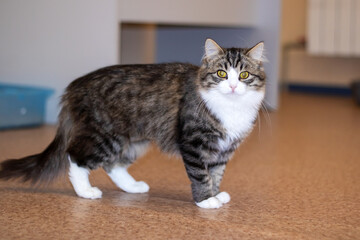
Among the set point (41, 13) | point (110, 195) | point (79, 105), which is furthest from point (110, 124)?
point (41, 13)

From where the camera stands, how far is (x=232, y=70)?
1.87 m

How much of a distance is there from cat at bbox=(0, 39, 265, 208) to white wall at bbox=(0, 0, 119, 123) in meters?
1.13

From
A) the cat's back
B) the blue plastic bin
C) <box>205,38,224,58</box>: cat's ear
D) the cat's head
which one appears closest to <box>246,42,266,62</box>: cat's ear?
the cat's head

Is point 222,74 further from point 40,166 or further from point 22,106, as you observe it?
point 22,106

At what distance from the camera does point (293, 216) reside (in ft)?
6.13

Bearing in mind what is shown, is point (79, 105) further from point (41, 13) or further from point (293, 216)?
point (41, 13)

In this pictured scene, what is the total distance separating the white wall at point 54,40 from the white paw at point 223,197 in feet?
4.56

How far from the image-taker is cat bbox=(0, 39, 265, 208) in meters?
1.89

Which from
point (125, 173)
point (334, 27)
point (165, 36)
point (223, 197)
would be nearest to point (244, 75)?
point (223, 197)

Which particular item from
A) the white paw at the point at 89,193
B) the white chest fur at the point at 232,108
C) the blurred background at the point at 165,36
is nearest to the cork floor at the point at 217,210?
the white paw at the point at 89,193

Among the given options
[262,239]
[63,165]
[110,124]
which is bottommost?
[262,239]

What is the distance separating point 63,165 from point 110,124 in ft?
0.79

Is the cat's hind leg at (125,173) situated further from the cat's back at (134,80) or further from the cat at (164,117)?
the cat's back at (134,80)

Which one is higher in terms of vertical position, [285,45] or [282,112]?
[285,45]
